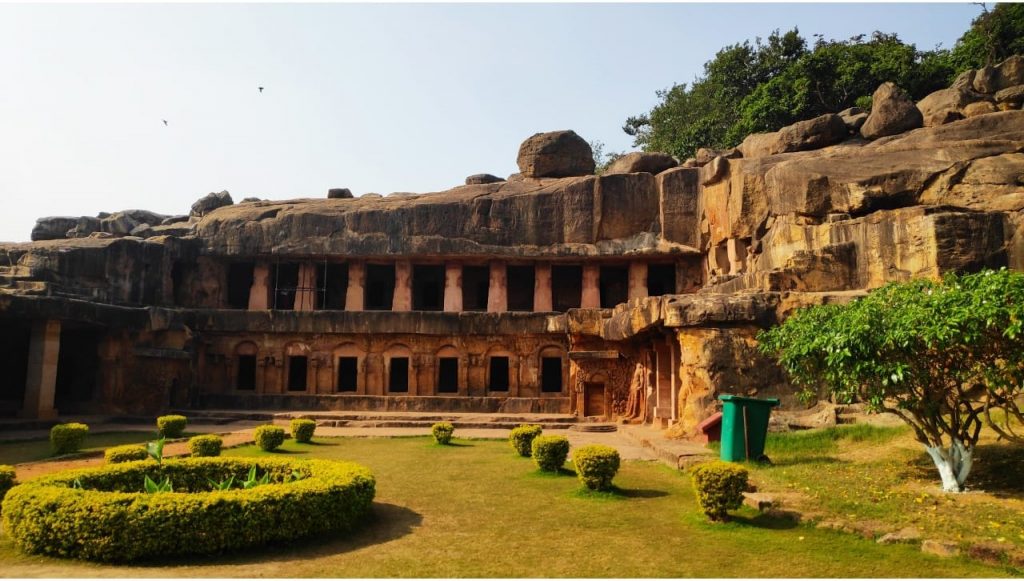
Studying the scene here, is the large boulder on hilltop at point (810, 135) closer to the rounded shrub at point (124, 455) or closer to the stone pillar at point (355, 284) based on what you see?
the stone pillar at point (355, 284)

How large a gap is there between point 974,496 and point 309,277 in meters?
25.8

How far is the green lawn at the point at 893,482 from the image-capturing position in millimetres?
7859

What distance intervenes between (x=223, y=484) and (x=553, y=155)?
24426 millimetres

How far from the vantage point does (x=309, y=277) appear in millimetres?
29969

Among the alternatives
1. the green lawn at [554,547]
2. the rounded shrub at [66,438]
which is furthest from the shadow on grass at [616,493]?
the rounded shrub at [66,438]

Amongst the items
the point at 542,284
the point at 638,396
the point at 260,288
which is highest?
the point at 542,284

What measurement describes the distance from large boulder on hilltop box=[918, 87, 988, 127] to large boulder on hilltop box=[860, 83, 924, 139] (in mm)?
367

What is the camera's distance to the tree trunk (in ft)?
30.3

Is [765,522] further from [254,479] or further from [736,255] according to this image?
[736,255]

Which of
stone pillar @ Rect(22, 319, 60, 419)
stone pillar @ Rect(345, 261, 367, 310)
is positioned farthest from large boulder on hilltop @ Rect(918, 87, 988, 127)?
stone pillar @ Rect(22, 319, 60, 419)

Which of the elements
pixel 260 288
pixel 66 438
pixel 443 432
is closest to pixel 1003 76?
pixel 443 432

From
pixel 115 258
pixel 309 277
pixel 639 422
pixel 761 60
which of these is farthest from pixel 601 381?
pixel 761 60

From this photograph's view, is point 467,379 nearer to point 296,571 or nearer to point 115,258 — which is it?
point 115,258

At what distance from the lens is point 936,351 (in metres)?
9.13
